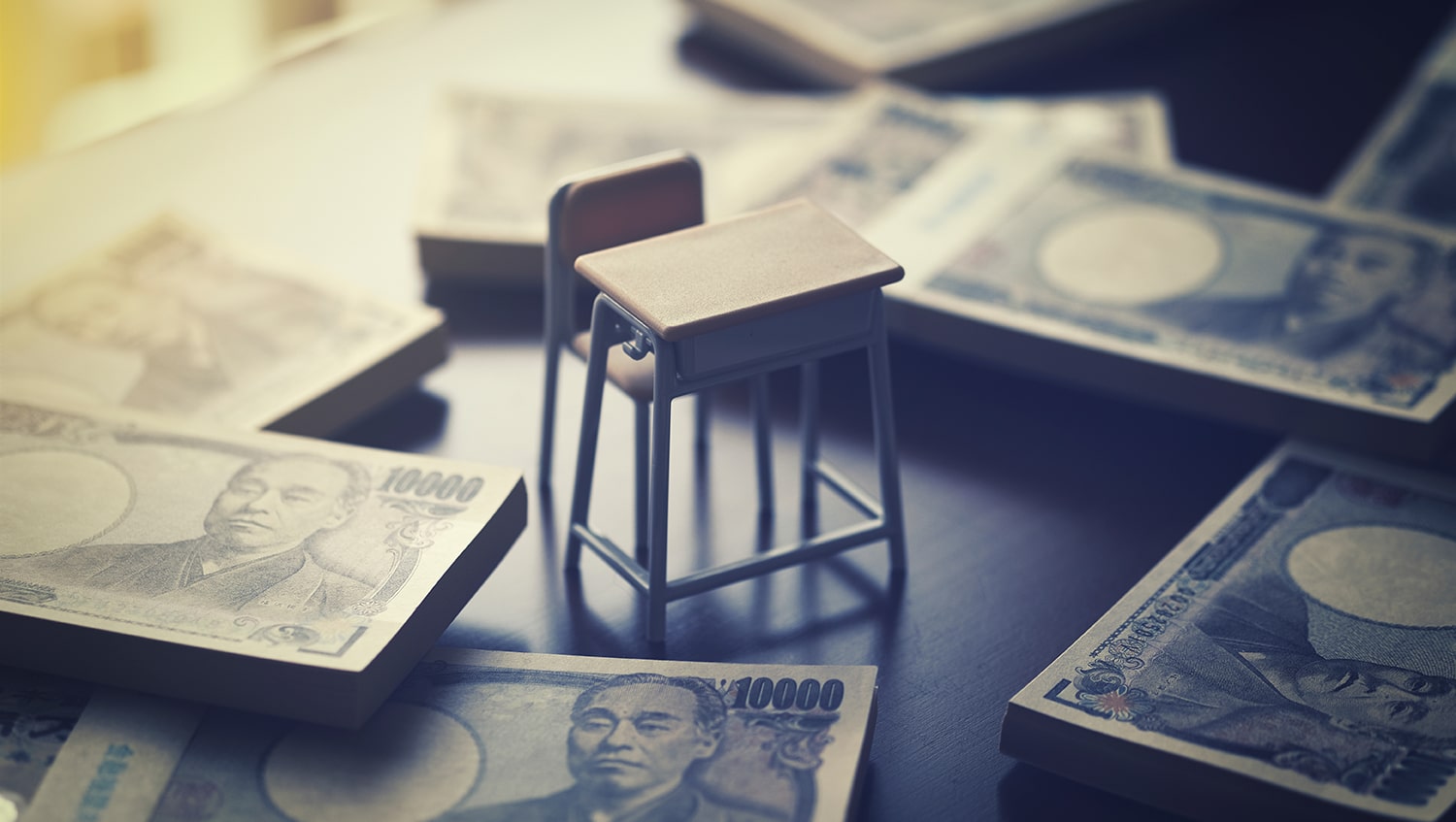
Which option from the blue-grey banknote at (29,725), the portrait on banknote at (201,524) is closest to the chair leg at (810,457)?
the portrait on banknote at (201,524)

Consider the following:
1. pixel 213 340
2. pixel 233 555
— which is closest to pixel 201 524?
pixel 233 555

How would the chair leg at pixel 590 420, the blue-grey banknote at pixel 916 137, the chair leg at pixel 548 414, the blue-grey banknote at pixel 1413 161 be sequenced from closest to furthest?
the chair leg at pixel 590 420 → the chair leg at pixel 548 414 → the blue-grey banknote at pixel 916 137 → the blue-grey banknote at pixel 1413 161

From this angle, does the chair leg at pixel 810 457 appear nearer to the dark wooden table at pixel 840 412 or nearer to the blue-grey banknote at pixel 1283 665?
the dark wooden table at pixel 840 412

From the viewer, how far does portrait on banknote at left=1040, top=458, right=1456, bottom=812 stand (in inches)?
79.4

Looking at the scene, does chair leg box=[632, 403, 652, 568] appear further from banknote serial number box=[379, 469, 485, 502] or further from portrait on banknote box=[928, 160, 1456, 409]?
portrait on banknote box=[928, 160, 1456, 409]

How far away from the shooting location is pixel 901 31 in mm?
4250

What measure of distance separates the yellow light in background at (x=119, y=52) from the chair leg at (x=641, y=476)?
2.40 metres

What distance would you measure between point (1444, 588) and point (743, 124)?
2029 mm

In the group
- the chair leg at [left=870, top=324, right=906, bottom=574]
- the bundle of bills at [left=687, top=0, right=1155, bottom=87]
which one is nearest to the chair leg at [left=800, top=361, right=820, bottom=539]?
the chair leg at [left=870, top=324, right=906, bottom=574]

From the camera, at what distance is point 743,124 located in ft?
12.3

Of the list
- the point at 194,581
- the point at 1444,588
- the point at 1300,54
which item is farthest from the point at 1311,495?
the point at 1300,54

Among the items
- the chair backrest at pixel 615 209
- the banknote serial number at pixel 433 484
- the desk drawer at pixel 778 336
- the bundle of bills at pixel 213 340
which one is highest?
the chair backrest at pixel 615 209

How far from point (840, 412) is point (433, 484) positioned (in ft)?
3.15

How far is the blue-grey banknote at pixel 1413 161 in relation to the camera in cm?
359
